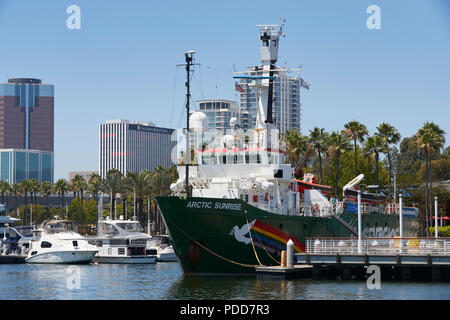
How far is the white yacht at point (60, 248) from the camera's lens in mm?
74438

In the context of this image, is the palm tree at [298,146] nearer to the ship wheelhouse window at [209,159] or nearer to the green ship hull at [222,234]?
the ship wheelhouse window at [209,159]

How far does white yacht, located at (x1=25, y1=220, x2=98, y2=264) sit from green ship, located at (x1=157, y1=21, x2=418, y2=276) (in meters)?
21.6

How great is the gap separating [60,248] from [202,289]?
33.8m

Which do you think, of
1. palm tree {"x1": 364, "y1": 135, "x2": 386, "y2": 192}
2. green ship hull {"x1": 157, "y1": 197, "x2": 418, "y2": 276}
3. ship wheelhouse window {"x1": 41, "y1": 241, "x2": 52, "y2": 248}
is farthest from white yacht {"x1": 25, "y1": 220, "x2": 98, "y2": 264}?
palm tree {"x1": 364, "y1": 135, "x2": 386, "y2": 192}

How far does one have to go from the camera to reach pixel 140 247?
77500mm

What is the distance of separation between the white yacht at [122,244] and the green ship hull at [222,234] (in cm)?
2634

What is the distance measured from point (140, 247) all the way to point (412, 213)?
27.2 metres

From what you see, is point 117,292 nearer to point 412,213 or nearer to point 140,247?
point 140,247

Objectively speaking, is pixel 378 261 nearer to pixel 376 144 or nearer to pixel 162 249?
pixel 162 249

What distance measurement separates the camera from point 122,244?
78.1 meters

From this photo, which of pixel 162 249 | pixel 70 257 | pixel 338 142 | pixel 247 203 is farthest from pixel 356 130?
pixel 247 203

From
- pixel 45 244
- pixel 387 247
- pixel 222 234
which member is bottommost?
pixel 45 244
